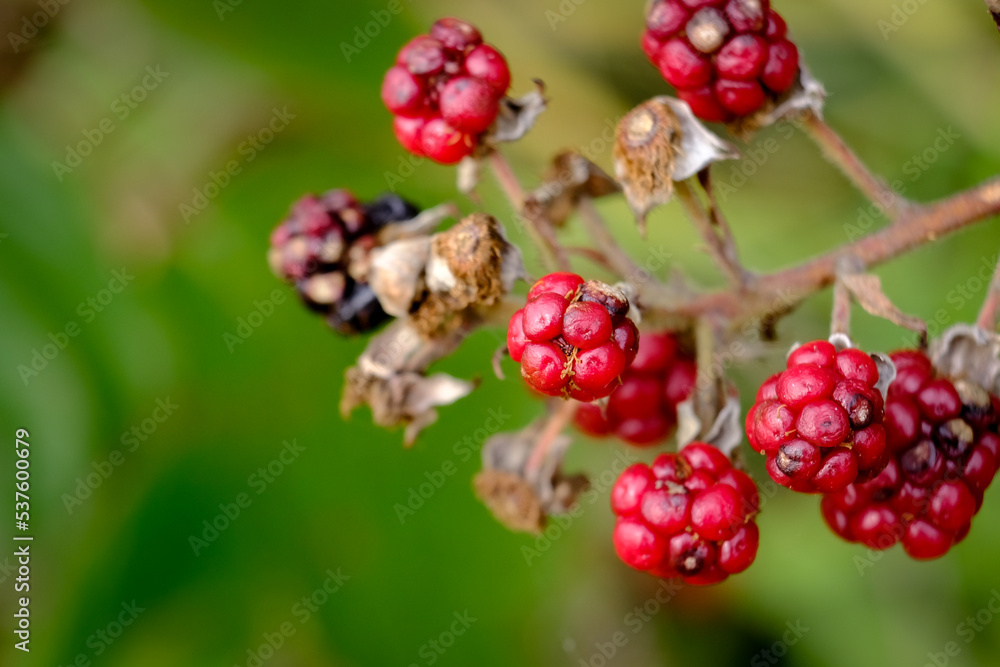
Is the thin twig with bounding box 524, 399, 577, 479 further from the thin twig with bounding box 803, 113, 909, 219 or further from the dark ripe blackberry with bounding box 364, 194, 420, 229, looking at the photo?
the thin twig with bounding box 803, 113, 909, 219

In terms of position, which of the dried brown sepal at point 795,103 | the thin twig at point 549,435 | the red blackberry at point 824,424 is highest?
the dried brown sepal at point 795,103

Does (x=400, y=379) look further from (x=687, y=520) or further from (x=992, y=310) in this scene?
(x=992, y=310)

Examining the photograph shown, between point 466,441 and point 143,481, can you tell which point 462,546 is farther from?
point 143,481

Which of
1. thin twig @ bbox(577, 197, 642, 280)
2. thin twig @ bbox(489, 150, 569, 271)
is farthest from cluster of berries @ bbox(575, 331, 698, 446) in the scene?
thin twig @ bbox(489, 150, 569, 271)

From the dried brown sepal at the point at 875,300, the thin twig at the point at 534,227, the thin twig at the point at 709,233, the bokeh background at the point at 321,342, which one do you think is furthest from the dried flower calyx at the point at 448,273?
the bokeh background at the point at 321,342

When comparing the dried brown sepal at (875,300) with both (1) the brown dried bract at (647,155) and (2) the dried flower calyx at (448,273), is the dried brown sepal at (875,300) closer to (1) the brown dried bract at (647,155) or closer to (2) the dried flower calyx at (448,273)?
(1) the brown dried bract at (647,155)

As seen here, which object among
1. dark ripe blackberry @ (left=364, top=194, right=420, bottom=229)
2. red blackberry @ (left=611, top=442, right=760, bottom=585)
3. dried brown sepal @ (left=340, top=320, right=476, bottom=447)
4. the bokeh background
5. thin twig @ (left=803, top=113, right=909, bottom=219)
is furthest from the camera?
the bokeh background

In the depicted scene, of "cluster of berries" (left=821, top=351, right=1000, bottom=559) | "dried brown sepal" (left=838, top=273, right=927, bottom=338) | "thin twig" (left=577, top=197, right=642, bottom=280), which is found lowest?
"cluster of berries" (left=821, top=351, right=1000, bottom=559)
